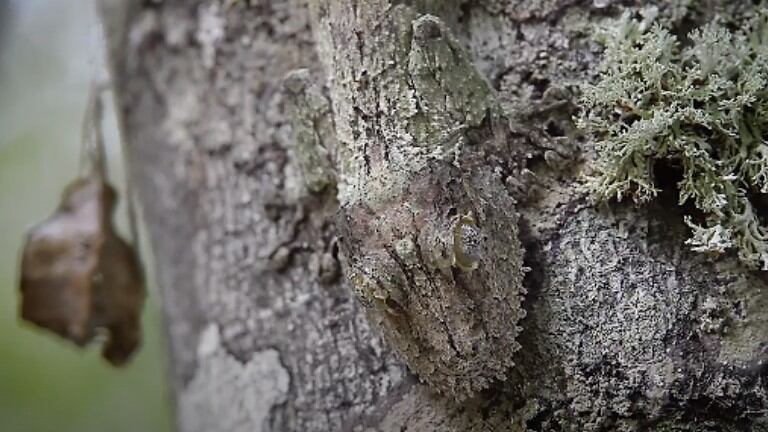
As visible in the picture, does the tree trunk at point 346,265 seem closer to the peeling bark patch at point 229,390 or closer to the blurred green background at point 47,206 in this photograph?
the peeling bark patch at point 229,390

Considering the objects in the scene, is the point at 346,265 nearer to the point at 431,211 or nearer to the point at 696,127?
the point at 431,211

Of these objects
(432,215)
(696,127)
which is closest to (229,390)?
(432,215)

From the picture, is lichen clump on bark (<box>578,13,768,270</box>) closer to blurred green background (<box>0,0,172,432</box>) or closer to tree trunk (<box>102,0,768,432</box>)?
tree trunk (<box>102,0,768,432</box>)

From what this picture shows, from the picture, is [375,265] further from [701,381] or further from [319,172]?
[701,381]

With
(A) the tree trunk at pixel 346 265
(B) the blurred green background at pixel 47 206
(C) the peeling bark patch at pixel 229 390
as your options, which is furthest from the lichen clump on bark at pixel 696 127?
(B) the blurred green background at pixel 47 206

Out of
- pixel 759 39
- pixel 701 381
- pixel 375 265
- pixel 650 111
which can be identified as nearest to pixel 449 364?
pixel 375 265

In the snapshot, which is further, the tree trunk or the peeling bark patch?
the peeling bark patch

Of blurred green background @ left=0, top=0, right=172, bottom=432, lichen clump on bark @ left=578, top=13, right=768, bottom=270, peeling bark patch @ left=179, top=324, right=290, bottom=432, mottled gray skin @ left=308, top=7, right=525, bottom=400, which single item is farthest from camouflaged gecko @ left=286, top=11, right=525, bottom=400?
blurred green background @ left=0, top=0, right=172, bottom=432
